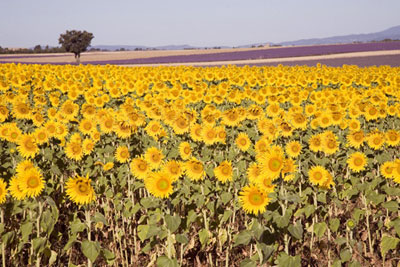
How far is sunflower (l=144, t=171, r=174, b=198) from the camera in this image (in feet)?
12.6

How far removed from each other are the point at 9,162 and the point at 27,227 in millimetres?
2154

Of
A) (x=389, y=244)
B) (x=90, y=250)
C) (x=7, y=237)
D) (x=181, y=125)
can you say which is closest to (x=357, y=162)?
(x=389, y=244)

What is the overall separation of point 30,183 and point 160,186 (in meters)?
1.38

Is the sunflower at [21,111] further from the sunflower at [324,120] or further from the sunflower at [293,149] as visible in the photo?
the sunflower at [324,120]

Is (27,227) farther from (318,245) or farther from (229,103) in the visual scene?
(229,103)

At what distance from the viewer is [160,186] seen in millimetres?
3854

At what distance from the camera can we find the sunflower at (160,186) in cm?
383

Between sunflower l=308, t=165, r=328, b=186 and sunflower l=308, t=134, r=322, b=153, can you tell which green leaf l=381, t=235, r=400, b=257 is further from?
sunflower l=308, t=134, r=322, b=153

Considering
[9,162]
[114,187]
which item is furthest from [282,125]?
[9,162]

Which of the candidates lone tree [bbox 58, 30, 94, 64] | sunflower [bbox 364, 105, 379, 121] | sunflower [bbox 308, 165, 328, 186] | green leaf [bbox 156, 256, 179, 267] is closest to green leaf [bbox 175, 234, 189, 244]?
green leaf [bbox 156, 256, 179, 267]

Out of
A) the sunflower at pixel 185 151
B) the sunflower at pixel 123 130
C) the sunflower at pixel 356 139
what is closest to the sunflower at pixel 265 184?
the sunflower at pixel 185 151

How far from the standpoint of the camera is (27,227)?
388cm

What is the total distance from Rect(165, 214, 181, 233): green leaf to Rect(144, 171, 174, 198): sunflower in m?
0.24

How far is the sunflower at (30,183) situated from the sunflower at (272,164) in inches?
93.6
